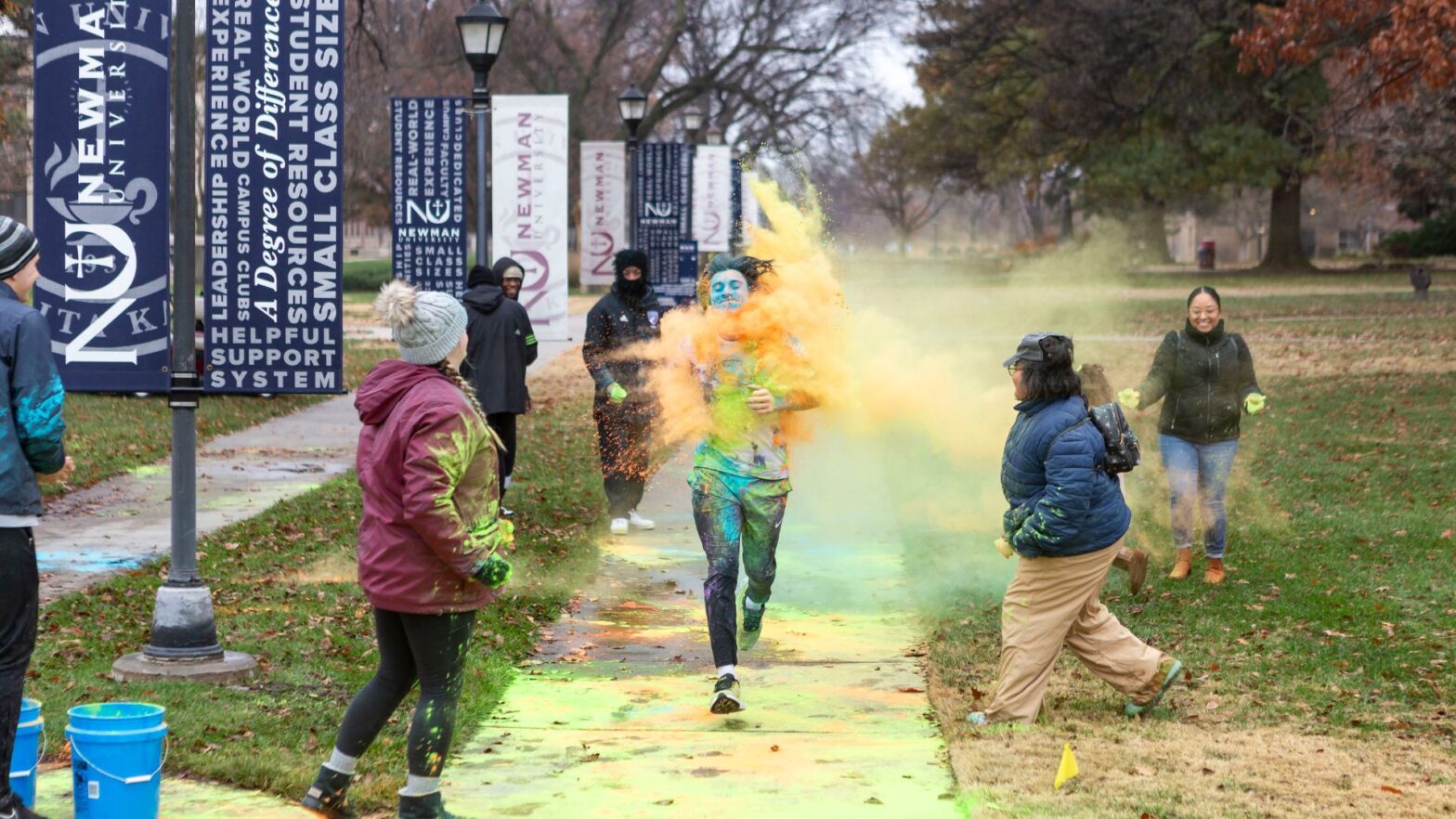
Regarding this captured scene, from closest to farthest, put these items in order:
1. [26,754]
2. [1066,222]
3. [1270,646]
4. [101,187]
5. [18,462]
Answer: [18,462] → [26,754] → [101,187] → [1270,646] → [1066,222]

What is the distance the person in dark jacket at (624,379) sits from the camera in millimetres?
11789

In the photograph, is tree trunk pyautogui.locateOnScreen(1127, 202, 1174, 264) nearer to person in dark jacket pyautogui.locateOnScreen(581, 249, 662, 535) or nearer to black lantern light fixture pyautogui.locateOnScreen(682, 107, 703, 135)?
black lantern light fixture pyautogui.locateOnScreen(682, 107, 703, 135)

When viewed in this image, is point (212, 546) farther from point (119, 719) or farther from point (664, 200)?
point (664, 200)

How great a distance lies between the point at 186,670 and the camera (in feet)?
24.3

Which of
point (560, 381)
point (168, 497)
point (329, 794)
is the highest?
point (329, 794)

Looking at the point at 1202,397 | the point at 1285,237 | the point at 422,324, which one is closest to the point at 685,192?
the point at 1202,397

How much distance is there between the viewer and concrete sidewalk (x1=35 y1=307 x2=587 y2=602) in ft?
35.1

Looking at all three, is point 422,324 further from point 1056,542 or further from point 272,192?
point 272,192

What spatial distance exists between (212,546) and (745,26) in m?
44.1

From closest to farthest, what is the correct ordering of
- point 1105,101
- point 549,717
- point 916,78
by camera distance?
point 549,717, point 1105,101, point 916,78

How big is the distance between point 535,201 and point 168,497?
537 centimetres

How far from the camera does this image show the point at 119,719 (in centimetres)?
521

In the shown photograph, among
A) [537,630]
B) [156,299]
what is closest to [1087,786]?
[537,630]

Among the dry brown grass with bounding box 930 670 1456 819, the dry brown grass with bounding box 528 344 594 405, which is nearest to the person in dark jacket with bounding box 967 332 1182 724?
the dry brown grass with bounding box 930 670 1456 819
